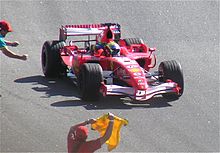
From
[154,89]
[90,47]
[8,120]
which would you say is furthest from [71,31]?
[8,120]

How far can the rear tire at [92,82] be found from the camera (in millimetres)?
14562

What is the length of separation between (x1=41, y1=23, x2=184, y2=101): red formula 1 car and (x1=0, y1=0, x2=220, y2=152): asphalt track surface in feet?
0.85

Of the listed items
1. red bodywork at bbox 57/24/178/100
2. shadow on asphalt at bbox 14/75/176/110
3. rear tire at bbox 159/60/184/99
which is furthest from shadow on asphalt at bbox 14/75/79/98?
rear tire at bbox 159/60/184/99

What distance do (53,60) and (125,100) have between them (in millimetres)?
Result: 2332

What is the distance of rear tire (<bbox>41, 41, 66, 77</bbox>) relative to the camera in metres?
16.5

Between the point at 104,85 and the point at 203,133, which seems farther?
the point at 104,85

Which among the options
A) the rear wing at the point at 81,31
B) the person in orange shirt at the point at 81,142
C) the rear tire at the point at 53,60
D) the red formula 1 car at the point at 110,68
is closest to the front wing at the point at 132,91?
the red formula 1 car at the point at 110,68

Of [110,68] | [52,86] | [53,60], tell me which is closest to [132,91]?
[110,68]

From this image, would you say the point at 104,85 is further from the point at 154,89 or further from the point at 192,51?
the point at 192,51

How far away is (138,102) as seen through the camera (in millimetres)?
14891

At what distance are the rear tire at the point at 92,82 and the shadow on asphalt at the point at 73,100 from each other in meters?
0.12

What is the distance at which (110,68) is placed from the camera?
1551 centimetres

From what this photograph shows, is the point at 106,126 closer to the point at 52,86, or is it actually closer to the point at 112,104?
the point at 112,104

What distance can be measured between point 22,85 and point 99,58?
1.69 metres
